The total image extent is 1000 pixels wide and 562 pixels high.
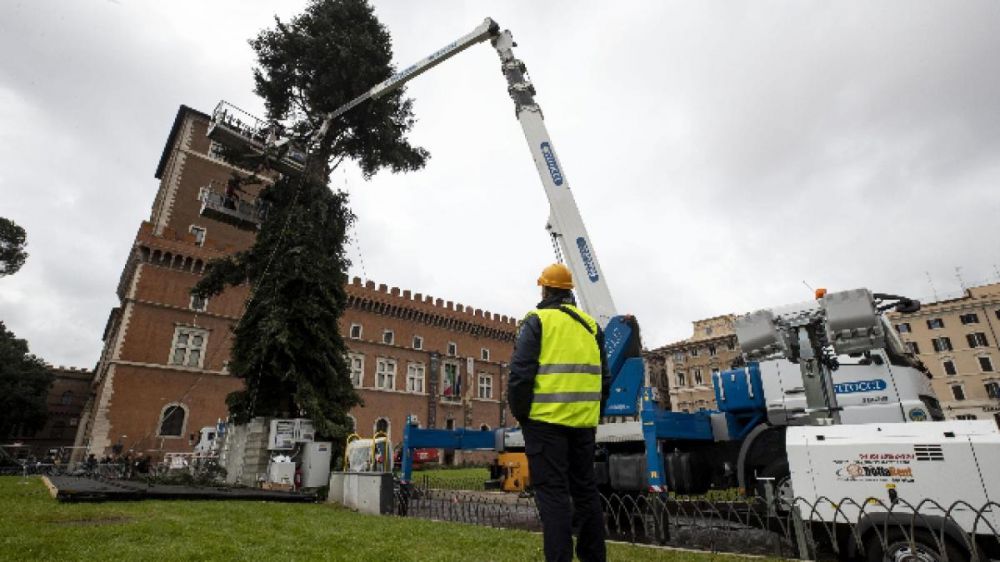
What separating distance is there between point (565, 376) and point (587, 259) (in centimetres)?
670

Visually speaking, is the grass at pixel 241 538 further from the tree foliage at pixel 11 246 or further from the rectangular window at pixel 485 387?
the tree foliage at pixel 11 246

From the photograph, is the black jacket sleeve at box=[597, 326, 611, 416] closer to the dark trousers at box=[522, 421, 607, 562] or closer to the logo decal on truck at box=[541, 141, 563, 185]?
the dark trousers at box=[522, 421, 607, 562]

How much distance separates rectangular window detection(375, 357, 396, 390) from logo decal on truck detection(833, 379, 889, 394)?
114 feet

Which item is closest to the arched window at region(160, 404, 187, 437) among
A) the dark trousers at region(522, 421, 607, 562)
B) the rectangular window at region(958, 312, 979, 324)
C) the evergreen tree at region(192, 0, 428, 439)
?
the evergreen tree at region(192, 0, 428, 439)

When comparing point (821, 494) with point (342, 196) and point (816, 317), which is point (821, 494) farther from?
point (342, 196)

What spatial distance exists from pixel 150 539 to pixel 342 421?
1063 cm

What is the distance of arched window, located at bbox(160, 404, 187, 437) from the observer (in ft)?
88.6

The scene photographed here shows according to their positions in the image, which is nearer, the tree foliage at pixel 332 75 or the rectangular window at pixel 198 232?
the tree foliage at pixel 332 75

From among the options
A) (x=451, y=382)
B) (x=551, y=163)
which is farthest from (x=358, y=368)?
(x=551, y=163)

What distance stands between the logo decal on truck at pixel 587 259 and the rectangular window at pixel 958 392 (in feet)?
174

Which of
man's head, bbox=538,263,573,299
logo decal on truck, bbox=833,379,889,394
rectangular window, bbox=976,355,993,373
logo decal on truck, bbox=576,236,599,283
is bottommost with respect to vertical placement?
logo decal on truck, bbox=833,379,889,394

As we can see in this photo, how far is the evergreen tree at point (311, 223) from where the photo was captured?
49.0ft

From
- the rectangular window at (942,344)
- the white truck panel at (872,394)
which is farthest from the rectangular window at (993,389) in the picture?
the white truck panel at (872,394)

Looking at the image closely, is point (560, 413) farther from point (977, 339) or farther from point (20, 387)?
point (977, 339)
